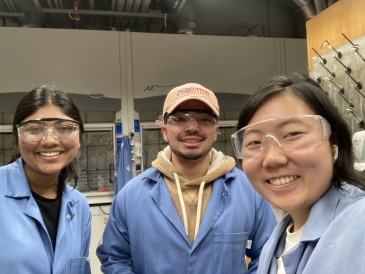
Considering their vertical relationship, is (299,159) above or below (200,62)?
below

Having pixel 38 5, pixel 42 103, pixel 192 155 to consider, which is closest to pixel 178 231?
pixel 192 155

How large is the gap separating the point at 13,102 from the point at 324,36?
3590 millimetres

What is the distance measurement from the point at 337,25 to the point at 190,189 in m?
1.72

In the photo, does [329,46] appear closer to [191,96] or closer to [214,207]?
[191,96]

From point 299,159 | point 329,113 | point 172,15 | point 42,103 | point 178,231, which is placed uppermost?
point 172,15

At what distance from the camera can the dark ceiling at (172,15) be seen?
4156mm

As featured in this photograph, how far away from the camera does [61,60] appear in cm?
409

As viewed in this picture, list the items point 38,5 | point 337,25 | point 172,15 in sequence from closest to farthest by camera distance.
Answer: point 337,25 → point 38,5 → point 172,15

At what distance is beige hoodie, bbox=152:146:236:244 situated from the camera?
4.82ft

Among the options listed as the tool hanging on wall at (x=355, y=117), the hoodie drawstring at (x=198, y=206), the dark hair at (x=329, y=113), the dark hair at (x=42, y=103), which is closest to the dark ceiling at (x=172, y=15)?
the tool hanging on wall at (x=355, y=117)

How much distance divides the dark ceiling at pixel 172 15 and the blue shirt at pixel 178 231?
3177 millimetres

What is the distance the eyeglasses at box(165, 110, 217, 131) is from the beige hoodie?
0.20 m

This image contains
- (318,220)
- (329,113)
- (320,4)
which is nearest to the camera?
(318,220)

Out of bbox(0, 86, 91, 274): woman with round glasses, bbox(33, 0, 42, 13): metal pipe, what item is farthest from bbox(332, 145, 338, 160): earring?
bbox(33, 0, 42, 13): metal pipe
